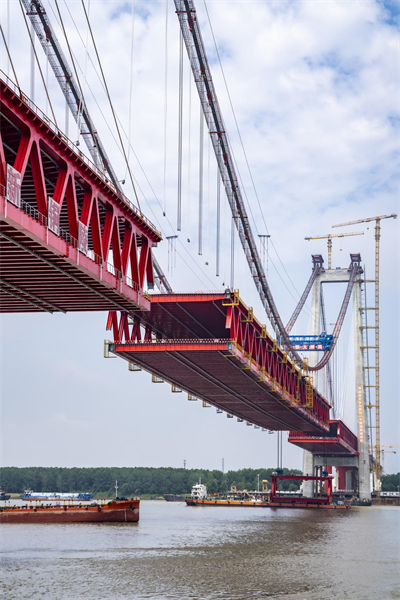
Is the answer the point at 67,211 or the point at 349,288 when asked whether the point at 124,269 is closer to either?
the point at 67,211

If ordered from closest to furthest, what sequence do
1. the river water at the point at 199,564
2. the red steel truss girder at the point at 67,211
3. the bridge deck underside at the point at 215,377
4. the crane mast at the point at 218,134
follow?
1. the red steel truss girder at the point at 67,211
2. the river water at the point at 199,564
3. the crane mast at the point at 218,134
4. the bridge deck underside at the point at 215,377

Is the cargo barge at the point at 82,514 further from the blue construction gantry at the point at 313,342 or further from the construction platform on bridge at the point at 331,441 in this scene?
the blue construction gantry at the point at 313,342

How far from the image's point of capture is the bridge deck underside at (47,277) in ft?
89.8

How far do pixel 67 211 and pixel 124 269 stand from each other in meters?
4.78

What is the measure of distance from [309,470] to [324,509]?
573 inches

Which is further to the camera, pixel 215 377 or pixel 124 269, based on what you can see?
pixel 215 377

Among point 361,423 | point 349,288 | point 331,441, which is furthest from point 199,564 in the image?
point 349,288

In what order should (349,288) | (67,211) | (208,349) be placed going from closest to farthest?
(67,211) → (208,349) → (349,288)

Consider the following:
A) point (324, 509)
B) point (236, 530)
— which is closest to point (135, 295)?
point (236, 530)

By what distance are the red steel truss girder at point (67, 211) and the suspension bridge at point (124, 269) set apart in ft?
0.18

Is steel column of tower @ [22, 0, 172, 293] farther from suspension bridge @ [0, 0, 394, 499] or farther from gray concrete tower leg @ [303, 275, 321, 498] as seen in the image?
gray concrete tower leg @ [303, 275, 321, 498]

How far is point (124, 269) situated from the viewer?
116 ft

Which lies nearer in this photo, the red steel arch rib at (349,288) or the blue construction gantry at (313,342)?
the blue construction gantry at (313,342)

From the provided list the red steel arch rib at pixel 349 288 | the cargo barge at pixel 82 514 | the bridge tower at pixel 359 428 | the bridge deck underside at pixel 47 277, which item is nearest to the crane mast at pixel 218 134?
the bridge deck underside at pixel 47 277
